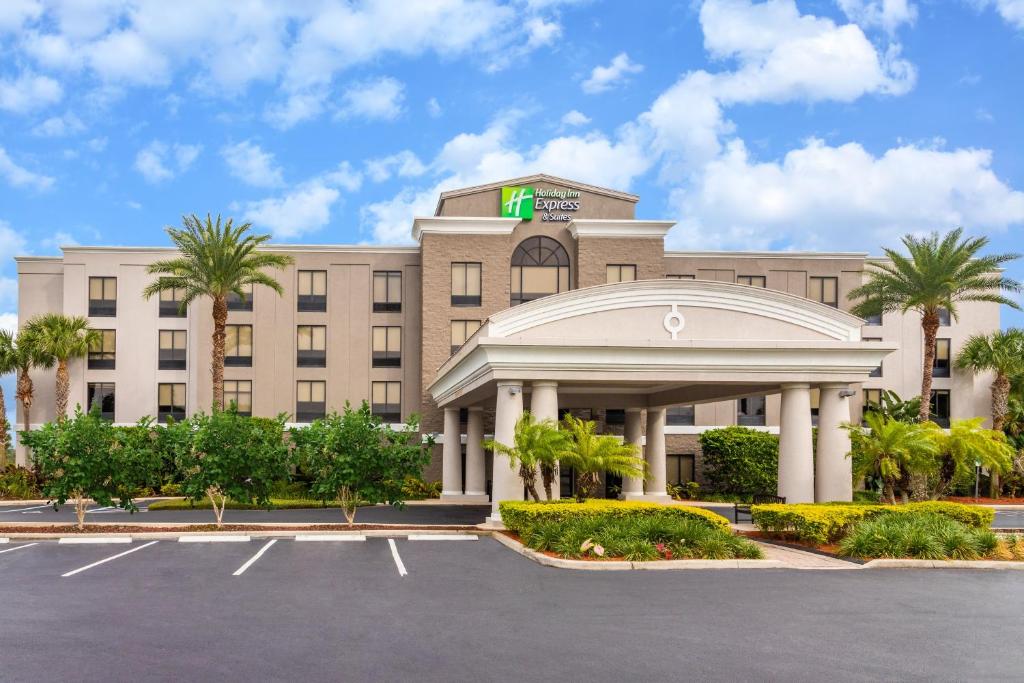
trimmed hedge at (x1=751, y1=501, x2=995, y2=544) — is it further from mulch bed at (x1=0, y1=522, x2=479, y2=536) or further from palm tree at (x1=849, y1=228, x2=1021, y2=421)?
palm tree at (x1=849, y1=228, x2=1021, y2=421)

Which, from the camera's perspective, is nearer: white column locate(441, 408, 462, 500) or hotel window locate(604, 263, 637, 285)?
white column locate(441, 408, 462, 500)

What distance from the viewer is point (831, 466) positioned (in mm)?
28688

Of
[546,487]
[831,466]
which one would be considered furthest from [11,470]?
[831,466]

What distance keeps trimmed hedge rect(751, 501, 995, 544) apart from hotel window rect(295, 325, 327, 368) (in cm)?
3064

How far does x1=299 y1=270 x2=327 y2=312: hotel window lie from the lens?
51.1m

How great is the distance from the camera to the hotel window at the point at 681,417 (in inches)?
2002

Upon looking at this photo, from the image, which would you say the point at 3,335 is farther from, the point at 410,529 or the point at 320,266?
the point at 410,529

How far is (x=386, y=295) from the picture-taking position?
51.2 meters

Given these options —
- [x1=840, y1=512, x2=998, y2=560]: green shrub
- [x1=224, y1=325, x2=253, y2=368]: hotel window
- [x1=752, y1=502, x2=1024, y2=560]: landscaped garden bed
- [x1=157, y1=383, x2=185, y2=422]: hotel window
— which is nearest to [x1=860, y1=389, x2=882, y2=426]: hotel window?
[x1=752, y1=502, x2=1024, y2=560]: landscaped garden bed

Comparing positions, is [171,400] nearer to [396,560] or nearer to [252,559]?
[252,559]

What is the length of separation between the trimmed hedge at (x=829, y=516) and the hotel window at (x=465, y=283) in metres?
25.6

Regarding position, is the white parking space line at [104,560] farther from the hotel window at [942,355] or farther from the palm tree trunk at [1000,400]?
the hotel window at [942,355]

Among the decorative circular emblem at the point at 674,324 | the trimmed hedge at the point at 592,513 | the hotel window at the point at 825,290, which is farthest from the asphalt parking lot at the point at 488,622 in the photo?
the hotel window at the point at 825,290

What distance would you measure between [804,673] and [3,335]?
1940 inches
